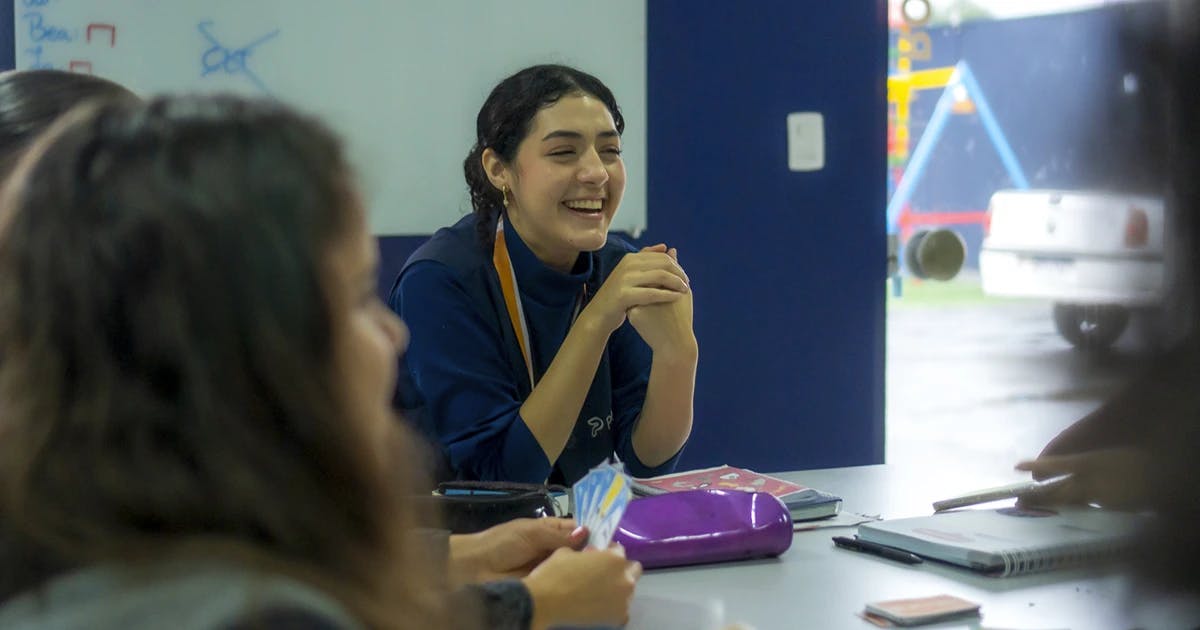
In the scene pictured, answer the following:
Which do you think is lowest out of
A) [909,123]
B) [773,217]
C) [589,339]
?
[589,339]

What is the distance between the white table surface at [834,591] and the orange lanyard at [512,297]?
2.38 ft

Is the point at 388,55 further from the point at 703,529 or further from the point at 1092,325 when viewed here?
the point at 1092,325

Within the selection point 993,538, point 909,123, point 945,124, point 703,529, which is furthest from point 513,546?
point 945,124

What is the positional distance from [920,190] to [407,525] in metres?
3.71

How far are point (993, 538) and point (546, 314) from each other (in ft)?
3.26

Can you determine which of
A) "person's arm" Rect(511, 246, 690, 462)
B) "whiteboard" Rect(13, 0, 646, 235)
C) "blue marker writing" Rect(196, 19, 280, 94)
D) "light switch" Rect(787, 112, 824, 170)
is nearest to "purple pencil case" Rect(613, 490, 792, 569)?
"person's arm" Rect(511, 246, 690, 462)

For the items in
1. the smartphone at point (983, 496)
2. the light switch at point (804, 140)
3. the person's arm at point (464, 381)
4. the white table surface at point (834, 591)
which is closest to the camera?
the white table surface at point (834, 591)

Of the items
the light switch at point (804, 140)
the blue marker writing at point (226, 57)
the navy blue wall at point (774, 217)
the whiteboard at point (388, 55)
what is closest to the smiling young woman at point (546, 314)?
the whiteboard at point (388, 55)

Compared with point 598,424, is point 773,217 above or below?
above

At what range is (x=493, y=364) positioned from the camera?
212 centimetres

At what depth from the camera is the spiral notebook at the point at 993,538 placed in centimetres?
143

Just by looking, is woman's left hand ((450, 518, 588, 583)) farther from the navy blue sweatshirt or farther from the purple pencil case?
the navy blue sweatshirt

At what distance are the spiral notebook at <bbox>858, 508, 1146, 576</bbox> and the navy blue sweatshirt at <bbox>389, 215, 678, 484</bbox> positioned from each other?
0.66 meters

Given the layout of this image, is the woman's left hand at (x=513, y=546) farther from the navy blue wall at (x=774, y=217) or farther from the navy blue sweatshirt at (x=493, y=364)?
the navy blue wall at (x=774, y=217)
